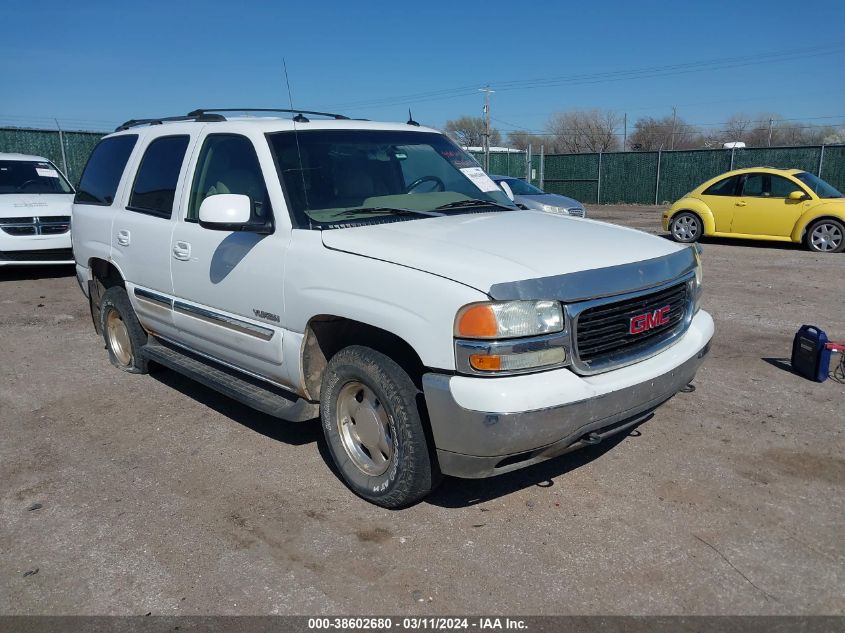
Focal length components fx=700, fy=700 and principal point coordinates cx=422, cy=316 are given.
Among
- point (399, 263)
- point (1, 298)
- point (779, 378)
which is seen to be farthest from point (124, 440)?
point (1, 298)

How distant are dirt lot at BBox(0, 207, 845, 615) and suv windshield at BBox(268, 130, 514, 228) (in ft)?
5.08

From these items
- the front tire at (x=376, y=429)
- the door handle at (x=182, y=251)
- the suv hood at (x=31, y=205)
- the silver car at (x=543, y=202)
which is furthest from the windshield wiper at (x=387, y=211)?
the silver car at (x=543, y=202)

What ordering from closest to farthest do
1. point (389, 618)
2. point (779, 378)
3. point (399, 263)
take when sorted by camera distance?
point (389, 618), point (399, 263), point (779, 378)

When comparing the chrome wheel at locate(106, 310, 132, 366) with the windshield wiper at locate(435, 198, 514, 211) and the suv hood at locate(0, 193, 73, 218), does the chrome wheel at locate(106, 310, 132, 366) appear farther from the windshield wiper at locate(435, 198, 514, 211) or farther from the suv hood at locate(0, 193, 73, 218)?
the suv hood at locate(0, 193, 73, 218)

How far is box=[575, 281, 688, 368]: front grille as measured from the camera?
10.3ft

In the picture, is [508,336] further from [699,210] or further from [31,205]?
[699,210]

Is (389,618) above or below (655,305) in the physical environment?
below

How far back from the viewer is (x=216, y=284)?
4289 mm

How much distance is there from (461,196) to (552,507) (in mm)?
2036

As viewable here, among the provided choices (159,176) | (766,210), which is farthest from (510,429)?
(766,210)

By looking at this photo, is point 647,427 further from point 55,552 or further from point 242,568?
point 55,552

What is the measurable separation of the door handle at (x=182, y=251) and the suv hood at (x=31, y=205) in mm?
6711

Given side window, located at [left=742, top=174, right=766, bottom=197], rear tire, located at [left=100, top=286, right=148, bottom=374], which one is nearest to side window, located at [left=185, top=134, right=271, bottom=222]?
rear tire, located at [left=100, top=286, right=148, bottom=374]

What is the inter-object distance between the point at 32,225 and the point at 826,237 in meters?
13.4
